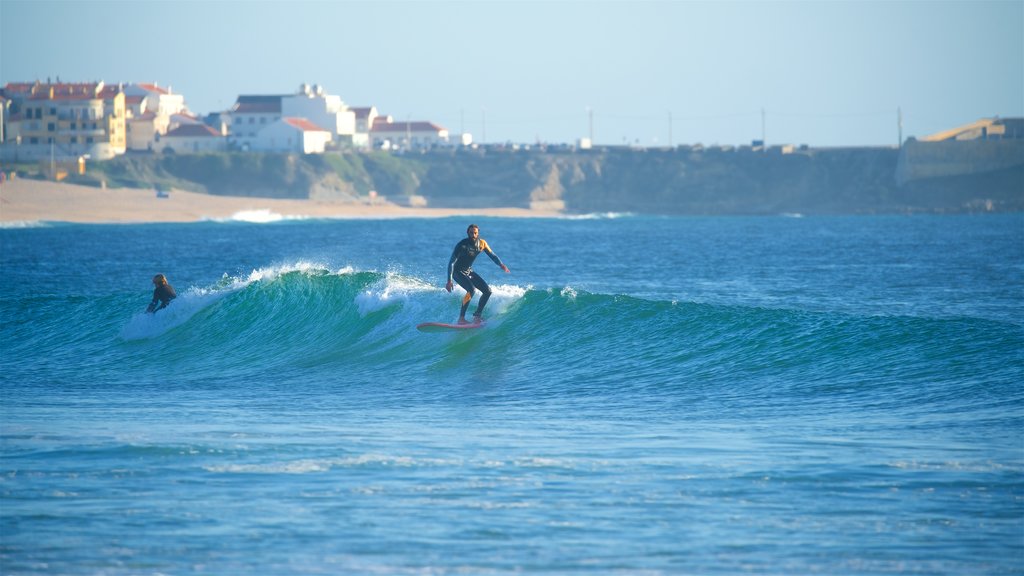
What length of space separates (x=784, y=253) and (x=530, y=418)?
4093cm

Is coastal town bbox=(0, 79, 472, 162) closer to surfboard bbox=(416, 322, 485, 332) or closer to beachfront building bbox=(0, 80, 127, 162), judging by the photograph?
beachfront building bbox=(0, 80, 127, 162)

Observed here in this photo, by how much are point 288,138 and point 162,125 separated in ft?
53.4

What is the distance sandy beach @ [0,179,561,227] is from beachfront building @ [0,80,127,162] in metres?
17.2

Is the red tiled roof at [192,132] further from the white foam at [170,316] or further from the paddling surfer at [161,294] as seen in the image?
the paddling surfer at [161,294]

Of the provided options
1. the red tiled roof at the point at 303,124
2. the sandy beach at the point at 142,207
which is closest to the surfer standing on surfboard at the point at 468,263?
the sandy beach at the point at 142,207

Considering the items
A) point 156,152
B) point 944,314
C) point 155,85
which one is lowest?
point 944,314

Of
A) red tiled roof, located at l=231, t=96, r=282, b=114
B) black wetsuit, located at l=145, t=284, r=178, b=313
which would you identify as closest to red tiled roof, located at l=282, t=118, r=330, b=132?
red tiled roof, located at l=231, t=96, r=282, b=114

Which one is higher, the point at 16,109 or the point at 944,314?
the point at 16,109

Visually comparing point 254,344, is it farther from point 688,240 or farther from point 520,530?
point 688,240

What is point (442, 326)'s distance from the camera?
60.0 feet

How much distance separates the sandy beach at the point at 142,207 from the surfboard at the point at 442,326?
75.5 m

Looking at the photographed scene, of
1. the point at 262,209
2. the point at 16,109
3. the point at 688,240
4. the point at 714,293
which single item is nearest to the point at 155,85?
the point at 16,109

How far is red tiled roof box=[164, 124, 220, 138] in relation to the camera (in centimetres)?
12681

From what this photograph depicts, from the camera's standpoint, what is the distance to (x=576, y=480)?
9.48 meters
